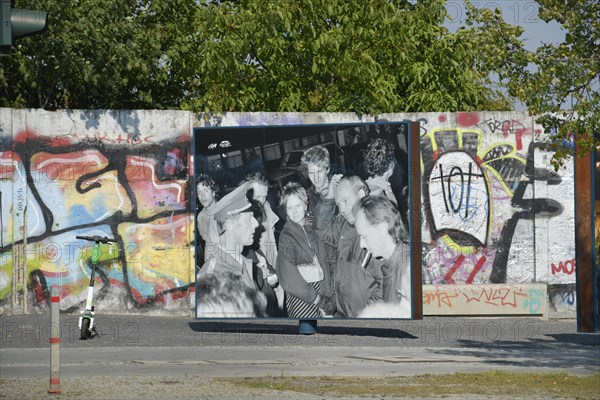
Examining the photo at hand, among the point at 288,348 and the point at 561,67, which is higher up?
the point at 561,67

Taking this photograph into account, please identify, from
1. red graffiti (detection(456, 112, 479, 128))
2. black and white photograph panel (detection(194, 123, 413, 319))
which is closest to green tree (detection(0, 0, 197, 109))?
black and white photograph panel (detection(194, 123, 413, 319))

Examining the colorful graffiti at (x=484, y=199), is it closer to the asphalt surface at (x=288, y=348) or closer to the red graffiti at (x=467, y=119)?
the red graffiti at (x=467, y=119)

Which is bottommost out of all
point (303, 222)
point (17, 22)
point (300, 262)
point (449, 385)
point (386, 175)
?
→ point (449, 385)

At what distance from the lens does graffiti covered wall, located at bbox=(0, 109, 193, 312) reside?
20906 mm

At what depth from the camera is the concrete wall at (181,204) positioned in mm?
21016

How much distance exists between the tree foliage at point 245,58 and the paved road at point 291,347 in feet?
15.6

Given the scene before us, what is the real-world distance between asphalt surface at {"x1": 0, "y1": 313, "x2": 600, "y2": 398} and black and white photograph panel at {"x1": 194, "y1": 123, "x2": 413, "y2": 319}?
631mm

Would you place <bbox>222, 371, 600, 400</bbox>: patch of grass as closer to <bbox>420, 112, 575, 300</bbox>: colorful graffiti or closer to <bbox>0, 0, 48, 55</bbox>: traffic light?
<bbox>0, 0, 48, 55</bbox>: traffic light

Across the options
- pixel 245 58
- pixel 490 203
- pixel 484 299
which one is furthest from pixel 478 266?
pixel 245 58

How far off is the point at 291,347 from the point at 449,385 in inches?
189

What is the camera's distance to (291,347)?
54.9 feet

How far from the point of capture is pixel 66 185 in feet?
69.1

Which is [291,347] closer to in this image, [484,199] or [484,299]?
[484,299]

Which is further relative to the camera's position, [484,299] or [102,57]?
[102,57]
